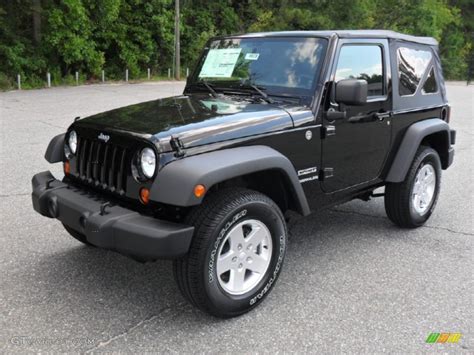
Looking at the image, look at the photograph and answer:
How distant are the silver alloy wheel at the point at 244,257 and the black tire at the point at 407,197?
177 cm

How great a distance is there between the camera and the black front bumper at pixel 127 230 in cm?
275

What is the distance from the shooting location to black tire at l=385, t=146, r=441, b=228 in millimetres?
4551

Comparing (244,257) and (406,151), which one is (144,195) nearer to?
(244,257)

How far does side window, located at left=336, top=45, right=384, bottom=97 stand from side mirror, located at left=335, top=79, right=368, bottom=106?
26 centimetres

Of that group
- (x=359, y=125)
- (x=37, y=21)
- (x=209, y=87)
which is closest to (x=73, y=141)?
(x=209, y=87)

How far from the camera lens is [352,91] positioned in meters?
3.50

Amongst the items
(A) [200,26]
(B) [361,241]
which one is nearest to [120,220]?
(B) [361,241]

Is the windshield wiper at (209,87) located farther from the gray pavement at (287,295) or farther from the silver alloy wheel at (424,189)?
the silver alloy wheel at (424,189)

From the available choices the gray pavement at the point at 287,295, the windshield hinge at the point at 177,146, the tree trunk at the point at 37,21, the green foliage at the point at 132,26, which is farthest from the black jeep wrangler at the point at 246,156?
the tree trunk at the point at 37,21

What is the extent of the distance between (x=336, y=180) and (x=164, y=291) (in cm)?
156

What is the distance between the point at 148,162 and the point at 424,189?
3.06m

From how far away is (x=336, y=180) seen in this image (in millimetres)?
3924

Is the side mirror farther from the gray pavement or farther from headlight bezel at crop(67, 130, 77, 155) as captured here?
headlight bezel at crop(67, 130, 77, 155)

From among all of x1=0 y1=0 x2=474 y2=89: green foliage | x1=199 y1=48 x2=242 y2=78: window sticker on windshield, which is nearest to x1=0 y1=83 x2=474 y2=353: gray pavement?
x1=199 y1=48 x2=242 y2=78: window sticker on windshield
